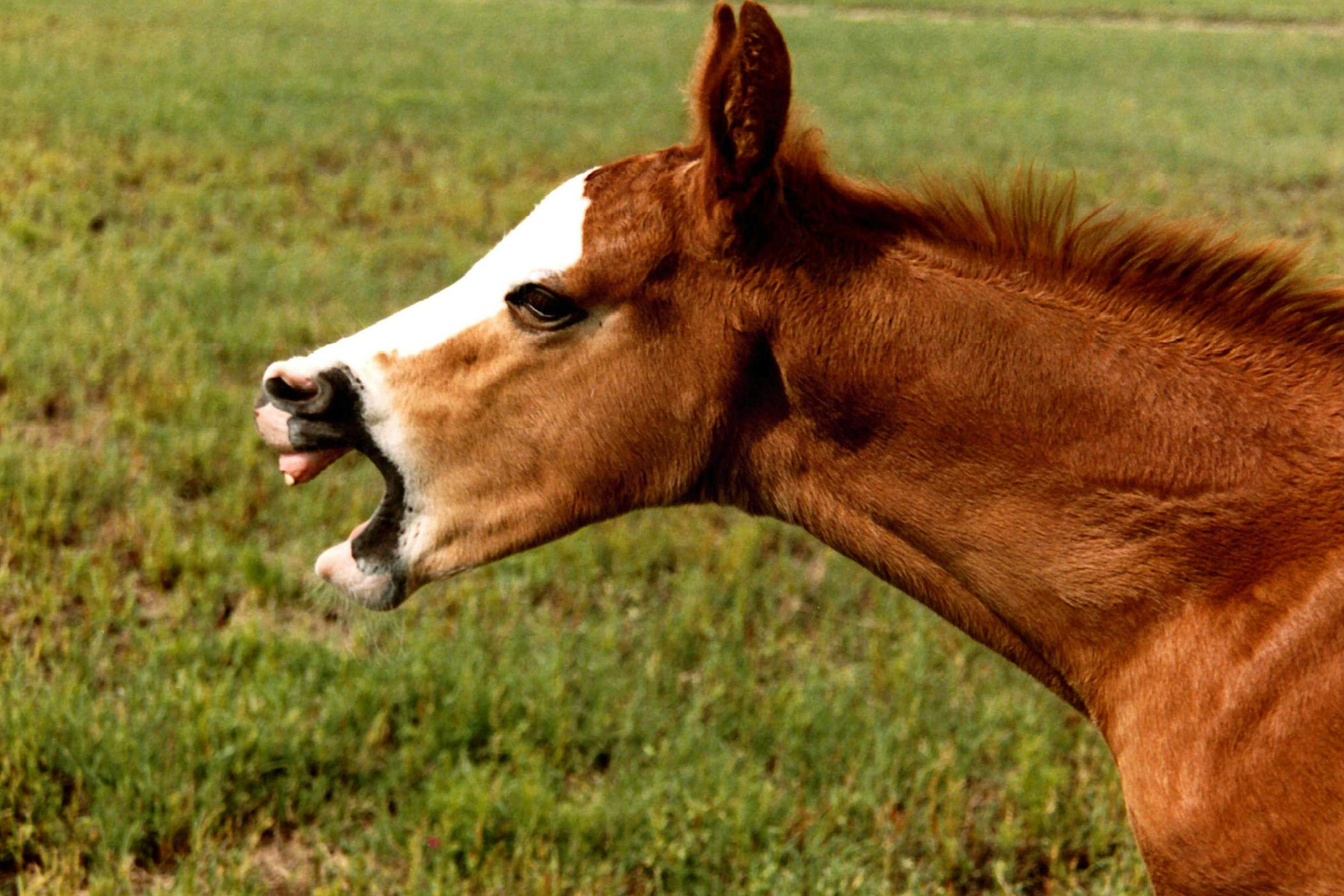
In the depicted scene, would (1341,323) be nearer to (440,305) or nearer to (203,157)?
(440,305)

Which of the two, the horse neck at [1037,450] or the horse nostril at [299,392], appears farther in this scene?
the horse nostril at [299,392]

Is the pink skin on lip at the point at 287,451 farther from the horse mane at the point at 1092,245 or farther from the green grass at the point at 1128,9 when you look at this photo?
the green grass at the point at 1128,9

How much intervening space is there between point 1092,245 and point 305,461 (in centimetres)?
150

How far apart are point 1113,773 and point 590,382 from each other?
2.26 meters

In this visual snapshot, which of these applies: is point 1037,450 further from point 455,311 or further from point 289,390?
point 289,390

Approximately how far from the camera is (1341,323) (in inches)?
92.9

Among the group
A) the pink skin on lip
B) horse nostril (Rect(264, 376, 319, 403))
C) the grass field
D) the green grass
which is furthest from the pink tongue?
the green grass

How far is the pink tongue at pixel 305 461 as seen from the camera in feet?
8.71

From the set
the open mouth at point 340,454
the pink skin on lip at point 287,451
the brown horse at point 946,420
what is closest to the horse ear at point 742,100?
the brown horse at point 946,420

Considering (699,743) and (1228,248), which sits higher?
(1228,248)

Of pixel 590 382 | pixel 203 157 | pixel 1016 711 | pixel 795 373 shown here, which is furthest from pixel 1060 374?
pixel 203 157

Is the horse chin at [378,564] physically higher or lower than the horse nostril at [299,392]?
lower

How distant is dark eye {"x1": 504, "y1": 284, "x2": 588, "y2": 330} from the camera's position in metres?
2.56

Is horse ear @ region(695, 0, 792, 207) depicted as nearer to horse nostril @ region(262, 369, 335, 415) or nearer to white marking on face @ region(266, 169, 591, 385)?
white marking on face @ region(266, 169, 591, 385)
